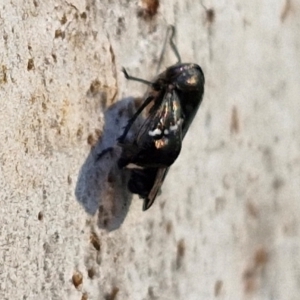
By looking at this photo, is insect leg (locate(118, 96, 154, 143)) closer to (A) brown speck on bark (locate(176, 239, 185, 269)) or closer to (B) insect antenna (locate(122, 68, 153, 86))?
(B) insect antenna (locate(122, 68, 153, 86))

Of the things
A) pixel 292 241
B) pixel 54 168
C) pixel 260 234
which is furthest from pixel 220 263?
pixel 54 168

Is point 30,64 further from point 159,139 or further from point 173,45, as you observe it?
point 173,45

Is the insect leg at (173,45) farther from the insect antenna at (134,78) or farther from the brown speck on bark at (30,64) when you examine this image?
the brown speck on bark at (30,64)

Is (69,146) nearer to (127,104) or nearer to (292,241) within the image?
(127,104)

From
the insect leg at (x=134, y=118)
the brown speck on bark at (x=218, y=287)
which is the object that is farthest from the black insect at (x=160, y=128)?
the brown speck on bark at (x=218, y=287)

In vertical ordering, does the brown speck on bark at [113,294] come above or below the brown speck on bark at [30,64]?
below
